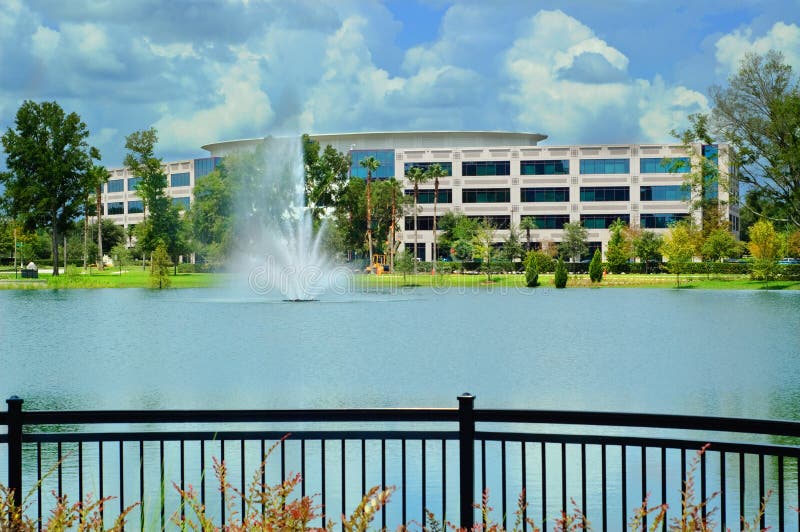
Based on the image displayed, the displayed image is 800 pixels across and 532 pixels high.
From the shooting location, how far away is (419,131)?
107 meters

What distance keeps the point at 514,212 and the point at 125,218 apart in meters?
50.8

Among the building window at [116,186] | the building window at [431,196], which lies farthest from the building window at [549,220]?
the building window at [116,186]

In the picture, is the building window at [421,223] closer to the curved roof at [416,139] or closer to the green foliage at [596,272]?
the curved roof at [416,139]

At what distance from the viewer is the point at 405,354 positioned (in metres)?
29.1

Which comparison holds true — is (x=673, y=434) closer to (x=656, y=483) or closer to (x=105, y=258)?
(x=656, y=483)

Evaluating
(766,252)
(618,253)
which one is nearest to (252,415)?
(766,252)

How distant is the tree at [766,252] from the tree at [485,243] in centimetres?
2068

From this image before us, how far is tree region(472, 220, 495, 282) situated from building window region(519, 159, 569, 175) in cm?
739

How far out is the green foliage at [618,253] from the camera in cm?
8069

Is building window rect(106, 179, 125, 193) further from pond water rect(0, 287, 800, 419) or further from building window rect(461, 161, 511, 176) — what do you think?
pond water rect(0, 287, 800, 419)

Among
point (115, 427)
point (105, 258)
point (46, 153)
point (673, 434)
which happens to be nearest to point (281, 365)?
point (115, 427)

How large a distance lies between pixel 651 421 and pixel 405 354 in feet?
77.9

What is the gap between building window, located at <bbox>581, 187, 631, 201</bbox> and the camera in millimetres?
99438

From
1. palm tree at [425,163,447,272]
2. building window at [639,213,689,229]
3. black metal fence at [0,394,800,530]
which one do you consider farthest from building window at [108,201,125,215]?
black metal fence at [0,394,800,530]
